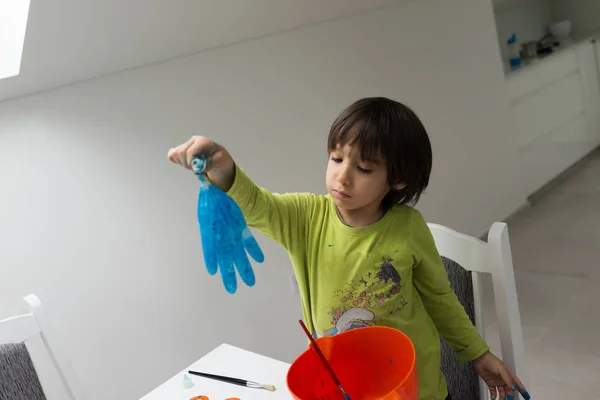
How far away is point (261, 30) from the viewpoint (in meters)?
2.05

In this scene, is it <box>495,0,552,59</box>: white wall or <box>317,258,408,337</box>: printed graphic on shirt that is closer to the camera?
<box>317,258,408,337</box>: printed graphic on shirt

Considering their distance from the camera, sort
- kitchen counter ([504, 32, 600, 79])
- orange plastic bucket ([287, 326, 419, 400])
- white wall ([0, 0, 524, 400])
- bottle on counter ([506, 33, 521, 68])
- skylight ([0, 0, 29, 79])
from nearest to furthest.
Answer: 1. orange plastic bucket ([287, 326, 419, 400])
2. skylight ([0, 0, 29, 79])
3. white wall ([0, 0, 524, 400])
4. kitchen counter ([504, 32, 600, 79])
5. bottle on counter ([506, 33, 521, 68])

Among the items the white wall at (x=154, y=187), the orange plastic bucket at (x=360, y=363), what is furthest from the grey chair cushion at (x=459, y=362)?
the white wall at (x=154, y=187)

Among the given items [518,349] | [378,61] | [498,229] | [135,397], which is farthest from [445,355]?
[378,61]

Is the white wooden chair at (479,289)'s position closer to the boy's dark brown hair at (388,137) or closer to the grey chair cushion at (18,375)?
the boy's dark brown hair at (388,137)

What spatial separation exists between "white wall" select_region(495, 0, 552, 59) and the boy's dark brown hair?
10.6ft

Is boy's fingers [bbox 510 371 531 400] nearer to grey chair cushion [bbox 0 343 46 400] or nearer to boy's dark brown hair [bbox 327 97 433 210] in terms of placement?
boy's dark brown hair [bbox 327 97 433 210]

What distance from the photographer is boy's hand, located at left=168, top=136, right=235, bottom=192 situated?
0.89m

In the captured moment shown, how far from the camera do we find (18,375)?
1239 millimetres

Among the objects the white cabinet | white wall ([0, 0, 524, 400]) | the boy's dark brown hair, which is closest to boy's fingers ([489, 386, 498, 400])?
the boy's dark brown hair

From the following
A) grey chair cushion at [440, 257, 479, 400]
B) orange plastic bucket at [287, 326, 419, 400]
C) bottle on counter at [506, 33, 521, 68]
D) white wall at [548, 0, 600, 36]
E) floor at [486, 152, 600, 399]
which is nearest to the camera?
orange plastic bucket at [287, 326, 419, 400]

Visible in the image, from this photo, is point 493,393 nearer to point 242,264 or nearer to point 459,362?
point 459,362

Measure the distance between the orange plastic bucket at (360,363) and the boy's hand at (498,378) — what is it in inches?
9.9

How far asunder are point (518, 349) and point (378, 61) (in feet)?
5.73
